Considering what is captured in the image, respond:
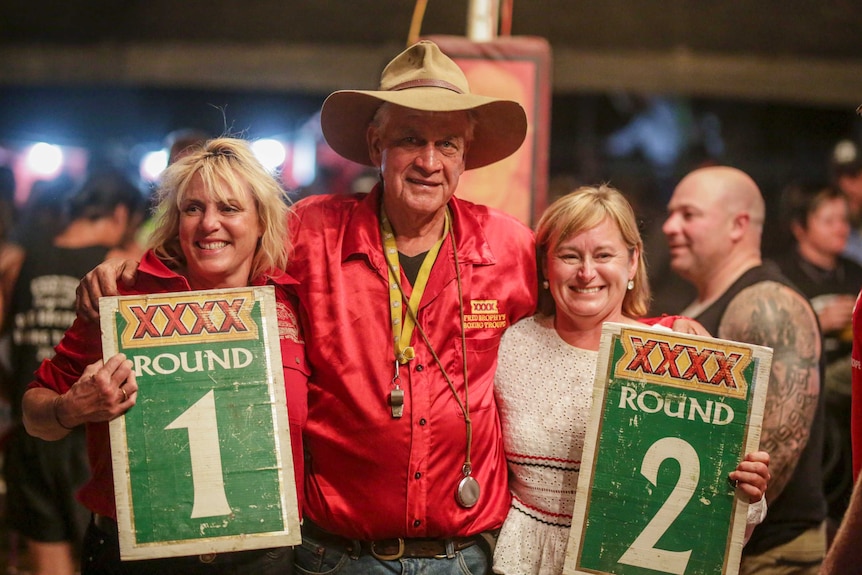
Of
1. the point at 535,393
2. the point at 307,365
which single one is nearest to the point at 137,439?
the point at 307,365

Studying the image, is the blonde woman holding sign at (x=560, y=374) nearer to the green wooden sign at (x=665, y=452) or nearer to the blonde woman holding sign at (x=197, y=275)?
the green wooden sign at (x=665, y=452)

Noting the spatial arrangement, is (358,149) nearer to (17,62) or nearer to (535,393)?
(535,393)

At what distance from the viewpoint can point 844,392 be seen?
13.2 feet

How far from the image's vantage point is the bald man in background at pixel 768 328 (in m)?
2.87

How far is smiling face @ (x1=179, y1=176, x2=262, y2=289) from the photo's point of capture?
6.95 ft

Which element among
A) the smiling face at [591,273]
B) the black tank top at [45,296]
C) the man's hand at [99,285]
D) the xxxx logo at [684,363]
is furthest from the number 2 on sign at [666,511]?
the black tank top at [45,296]

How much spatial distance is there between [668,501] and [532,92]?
2.06m

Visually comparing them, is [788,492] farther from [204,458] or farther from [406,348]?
[204,458]

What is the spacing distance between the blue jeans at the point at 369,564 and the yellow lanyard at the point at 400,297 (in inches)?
21.5

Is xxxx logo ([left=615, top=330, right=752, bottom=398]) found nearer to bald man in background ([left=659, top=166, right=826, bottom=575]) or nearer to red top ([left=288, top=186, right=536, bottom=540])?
red top ([left=288, top=186, right=536, bottom=540])

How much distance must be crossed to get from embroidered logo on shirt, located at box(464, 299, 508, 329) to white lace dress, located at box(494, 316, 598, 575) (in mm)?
96

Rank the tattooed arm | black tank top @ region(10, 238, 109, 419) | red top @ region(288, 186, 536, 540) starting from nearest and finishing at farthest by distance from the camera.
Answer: red top @ region(288, 186, 536, 540) → the tattooed arm → black tank top @ region(10, 238, 109, 419)

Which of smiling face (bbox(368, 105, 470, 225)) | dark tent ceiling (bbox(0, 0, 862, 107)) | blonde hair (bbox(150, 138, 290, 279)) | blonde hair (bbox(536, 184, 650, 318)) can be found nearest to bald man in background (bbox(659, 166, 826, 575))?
blonde hair (bbox(536, 184, 650, 318))

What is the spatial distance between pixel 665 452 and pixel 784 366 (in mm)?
1058
